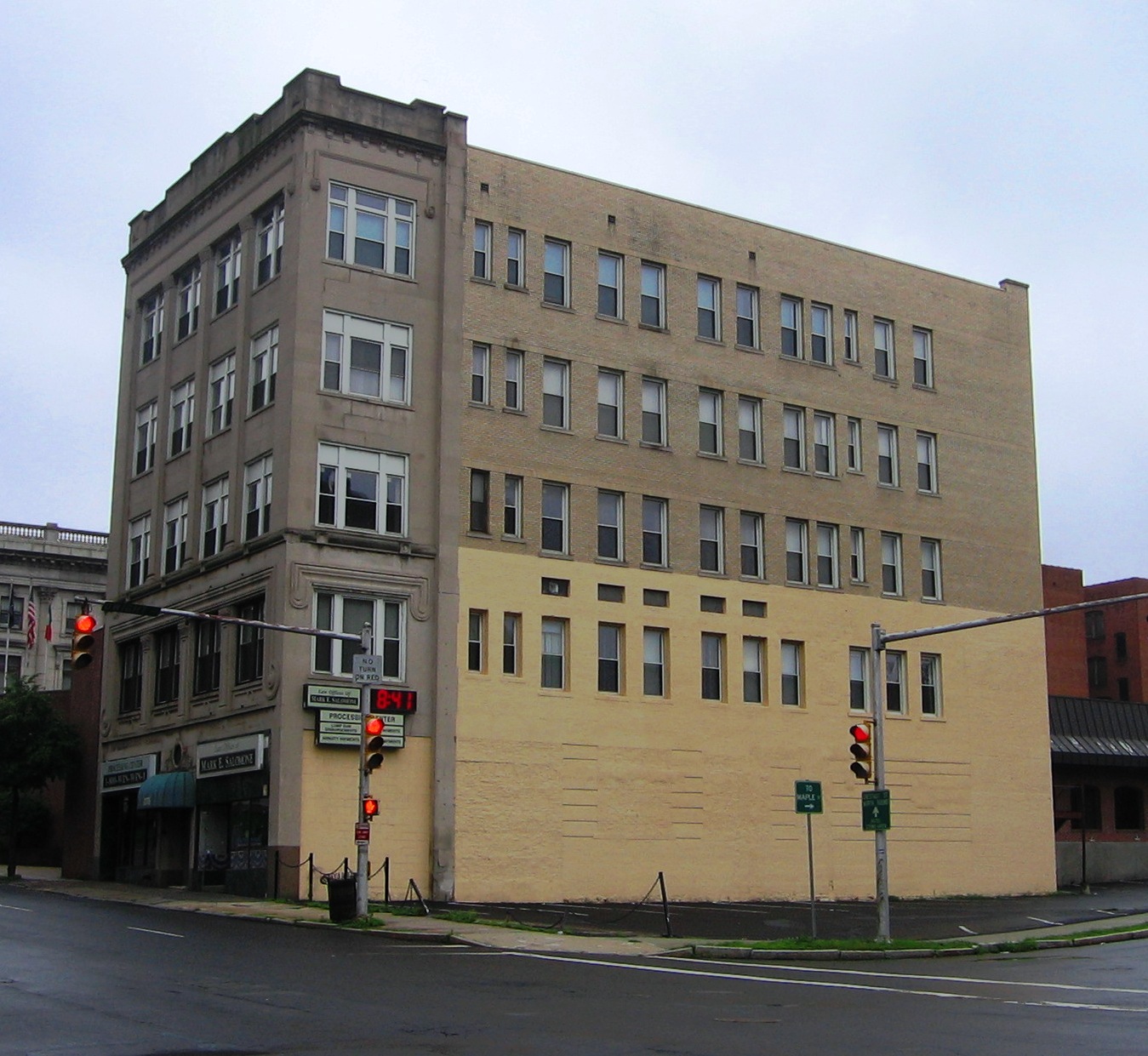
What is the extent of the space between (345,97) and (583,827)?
22.1 m

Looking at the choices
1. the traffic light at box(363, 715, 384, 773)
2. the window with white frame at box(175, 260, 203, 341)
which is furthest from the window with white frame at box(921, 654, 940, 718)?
the window with white frame at box(175, 260, 203, 341)

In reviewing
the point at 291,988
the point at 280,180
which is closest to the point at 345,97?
the point at 280,180

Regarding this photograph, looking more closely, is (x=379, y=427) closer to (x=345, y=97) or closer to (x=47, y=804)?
(x=345, y=97)

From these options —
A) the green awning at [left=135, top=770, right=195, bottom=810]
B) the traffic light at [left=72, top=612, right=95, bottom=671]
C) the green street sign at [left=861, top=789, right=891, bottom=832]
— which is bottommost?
the green street sign at [left=861, top=789, right=891, bottom=832]

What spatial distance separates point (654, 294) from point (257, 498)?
47.1 feet

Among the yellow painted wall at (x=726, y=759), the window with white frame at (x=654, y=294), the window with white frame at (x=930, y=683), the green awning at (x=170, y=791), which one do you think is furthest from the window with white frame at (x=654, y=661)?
the green awning at (x=170, y=791)

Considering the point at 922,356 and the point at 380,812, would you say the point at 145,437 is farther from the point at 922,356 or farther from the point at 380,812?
the point at 922,356

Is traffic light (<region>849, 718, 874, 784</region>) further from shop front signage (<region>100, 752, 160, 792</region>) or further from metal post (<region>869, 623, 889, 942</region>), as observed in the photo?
shop front signage (<region>100, 752, 160, 792</region>)

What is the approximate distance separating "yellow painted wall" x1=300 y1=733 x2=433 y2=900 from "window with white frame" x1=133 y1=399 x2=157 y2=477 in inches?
625

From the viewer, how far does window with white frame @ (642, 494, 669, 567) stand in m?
48.3

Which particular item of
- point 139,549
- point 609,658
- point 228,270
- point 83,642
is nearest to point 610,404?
point 609,658

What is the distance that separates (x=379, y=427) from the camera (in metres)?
43.9

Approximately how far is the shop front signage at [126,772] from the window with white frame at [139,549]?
6009mm

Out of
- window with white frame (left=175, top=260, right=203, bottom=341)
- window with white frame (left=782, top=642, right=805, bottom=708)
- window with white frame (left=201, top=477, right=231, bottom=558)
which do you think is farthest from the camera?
window with white frame (left=175, top=260, right=203, bottom=341)
